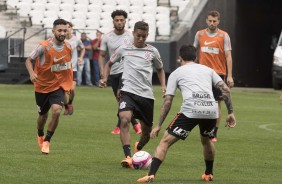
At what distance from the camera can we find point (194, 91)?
11742 mm

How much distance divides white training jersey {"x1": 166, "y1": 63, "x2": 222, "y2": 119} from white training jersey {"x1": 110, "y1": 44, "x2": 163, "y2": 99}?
7.32ft

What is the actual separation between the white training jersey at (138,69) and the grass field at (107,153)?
3.47ft

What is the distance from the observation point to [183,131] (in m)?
11.7

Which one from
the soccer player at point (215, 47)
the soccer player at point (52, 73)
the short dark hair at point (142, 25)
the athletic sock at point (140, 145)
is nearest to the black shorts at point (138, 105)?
the athletic sock at point (140, 145)

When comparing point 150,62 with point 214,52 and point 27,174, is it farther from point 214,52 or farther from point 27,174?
point 214,52

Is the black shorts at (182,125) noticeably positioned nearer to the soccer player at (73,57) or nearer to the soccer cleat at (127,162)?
the soccer cleat at (127,162)

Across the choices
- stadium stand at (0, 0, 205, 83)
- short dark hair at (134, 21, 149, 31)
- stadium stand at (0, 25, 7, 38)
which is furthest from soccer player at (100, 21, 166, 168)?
stadium stand at (0, 0, 205, 83)

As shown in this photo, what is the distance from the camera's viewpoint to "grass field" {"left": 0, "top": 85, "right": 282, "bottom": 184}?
1238cm

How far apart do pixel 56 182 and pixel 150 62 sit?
3.11 m

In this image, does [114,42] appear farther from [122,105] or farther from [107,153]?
[122,105]

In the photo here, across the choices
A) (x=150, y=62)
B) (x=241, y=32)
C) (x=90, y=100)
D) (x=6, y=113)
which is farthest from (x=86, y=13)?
(x=150, y=62)

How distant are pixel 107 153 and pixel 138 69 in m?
1.84

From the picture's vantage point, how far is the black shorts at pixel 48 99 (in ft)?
50.9

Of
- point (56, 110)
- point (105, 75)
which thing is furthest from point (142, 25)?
point (56, 110)
